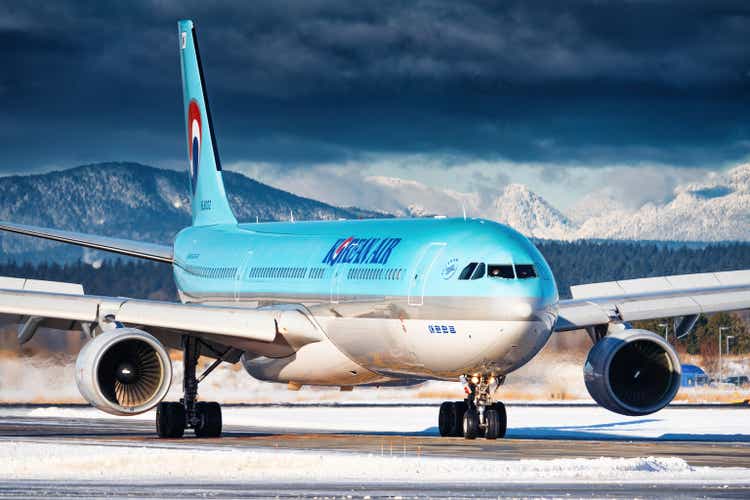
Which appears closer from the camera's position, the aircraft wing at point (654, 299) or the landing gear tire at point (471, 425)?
the landing gear tire at point (471, 425)

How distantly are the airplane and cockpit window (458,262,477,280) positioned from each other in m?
0.03

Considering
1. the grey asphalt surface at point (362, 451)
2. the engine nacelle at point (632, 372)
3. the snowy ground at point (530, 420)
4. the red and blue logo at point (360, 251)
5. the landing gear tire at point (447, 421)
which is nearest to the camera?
the grey asphalt surface at point (362, 451)

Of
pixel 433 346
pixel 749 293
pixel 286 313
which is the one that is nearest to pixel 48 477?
pixel 433 346

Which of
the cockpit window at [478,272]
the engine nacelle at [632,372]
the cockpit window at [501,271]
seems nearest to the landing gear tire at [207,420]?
the cockpit window at [478,272]

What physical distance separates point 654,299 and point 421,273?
6.26 m

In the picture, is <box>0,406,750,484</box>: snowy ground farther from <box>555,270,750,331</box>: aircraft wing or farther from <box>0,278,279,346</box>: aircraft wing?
<box>555,270,750,331</box>: aircraft wing

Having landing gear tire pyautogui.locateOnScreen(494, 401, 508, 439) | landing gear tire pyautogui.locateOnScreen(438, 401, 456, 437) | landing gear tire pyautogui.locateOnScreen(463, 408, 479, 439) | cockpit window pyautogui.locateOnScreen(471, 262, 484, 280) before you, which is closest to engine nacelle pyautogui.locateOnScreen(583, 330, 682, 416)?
landing gear tire pyautogui.locateOnScreen(494, 401, 508, 439)

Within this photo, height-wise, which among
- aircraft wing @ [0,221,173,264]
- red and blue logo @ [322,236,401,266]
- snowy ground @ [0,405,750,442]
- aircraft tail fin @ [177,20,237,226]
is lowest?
snowy ground @ [0,405,750,442]

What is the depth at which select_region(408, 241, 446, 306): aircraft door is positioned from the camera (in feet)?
96.2

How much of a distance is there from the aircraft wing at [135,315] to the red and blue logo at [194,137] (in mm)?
13686

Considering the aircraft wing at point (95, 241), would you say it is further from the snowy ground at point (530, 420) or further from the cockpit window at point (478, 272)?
the cockpit window at point (478, 272)

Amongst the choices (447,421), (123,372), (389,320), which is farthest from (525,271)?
(123,372)

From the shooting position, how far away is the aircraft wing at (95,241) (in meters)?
39.3

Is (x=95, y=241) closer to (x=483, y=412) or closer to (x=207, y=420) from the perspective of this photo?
(x=207, y=420)
